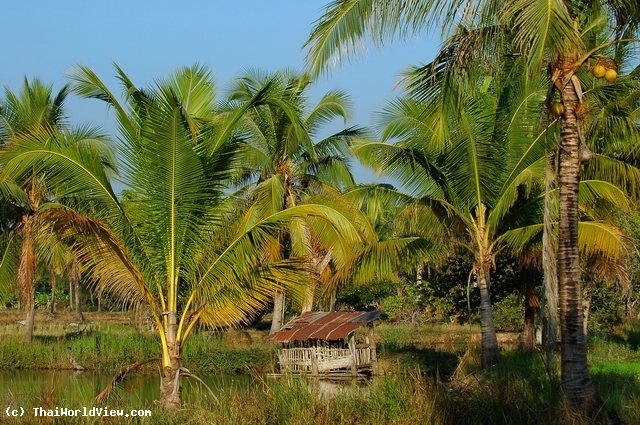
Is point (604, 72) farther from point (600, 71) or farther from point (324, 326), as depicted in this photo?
point (324, 326)

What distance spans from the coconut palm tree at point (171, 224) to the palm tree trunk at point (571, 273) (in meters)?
3.06

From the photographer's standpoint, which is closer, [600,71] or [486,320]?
[600,71]

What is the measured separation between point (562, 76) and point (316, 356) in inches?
616

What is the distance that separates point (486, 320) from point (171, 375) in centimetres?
861

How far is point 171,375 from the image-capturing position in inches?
440

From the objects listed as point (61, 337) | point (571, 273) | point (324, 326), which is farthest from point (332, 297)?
point (571, 273)

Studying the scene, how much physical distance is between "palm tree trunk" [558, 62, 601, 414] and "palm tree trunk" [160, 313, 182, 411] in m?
4.82

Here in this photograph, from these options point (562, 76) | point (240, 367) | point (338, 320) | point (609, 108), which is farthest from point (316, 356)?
point (562, 76)

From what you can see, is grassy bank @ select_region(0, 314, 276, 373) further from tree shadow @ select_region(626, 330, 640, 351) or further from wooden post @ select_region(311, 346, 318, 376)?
tree shadow @ select_region(626, 330, 640, 351)

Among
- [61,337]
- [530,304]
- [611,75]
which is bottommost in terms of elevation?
[61,337]

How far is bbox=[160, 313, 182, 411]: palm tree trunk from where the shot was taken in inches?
433

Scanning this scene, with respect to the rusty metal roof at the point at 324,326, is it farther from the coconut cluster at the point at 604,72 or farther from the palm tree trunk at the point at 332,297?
the coconut cluster at the point at 604,72

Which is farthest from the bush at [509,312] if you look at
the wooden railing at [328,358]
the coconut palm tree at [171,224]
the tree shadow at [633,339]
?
the coconut palm tree at [171,224]

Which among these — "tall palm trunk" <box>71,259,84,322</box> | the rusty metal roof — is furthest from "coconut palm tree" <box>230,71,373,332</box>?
"tall palm trunk" <box>71,259,84,322</box>
